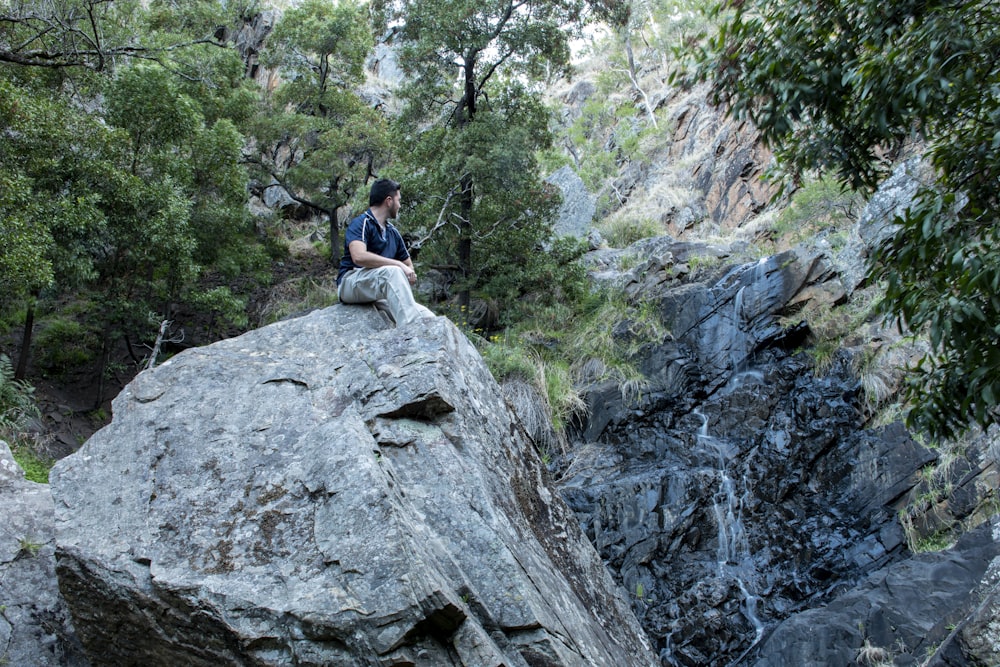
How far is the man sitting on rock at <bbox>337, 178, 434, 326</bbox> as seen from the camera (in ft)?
20.1

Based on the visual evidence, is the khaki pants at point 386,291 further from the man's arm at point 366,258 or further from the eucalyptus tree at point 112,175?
the eucalyptus tree at point 112,175

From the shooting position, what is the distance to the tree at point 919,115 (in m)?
3.79

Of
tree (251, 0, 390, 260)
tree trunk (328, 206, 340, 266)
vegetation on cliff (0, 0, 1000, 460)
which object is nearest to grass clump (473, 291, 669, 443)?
vegetation on cliff (0, 0, 1000, 460)

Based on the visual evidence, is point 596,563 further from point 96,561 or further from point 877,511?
point 877,511

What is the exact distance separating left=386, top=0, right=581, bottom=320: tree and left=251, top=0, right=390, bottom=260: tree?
207 centimetres

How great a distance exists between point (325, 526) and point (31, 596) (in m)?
2.18

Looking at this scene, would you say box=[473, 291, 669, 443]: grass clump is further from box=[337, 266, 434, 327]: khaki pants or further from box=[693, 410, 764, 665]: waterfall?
box=[337, 266, 434, 327]: khaki pants

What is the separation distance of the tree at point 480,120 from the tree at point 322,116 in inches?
81.3

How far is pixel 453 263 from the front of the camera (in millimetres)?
13555

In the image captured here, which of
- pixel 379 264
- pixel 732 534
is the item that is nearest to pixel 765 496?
pixel 732 534

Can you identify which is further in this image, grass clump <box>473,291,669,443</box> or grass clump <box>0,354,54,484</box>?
grass clump <box>473,291,669,443</box>

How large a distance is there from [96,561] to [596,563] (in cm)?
329

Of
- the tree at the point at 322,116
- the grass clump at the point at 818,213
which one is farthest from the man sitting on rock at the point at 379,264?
the grass clump at the point at 818,213

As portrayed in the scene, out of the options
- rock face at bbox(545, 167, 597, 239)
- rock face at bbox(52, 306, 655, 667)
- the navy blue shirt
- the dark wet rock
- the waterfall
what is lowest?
the dark wet rock
